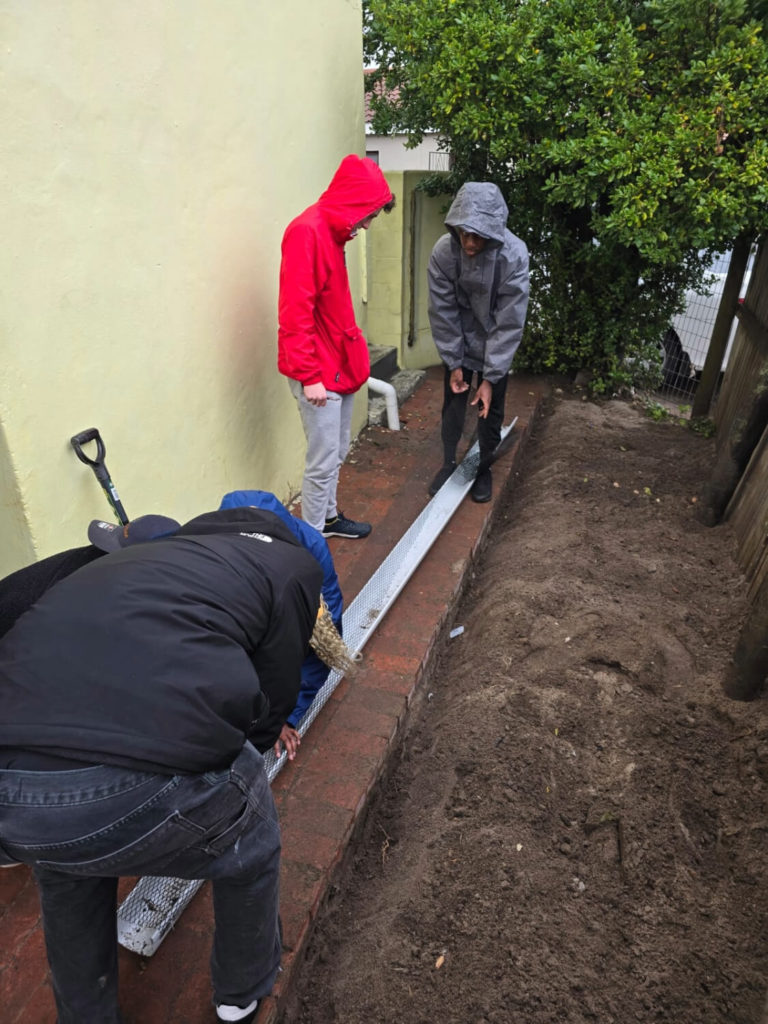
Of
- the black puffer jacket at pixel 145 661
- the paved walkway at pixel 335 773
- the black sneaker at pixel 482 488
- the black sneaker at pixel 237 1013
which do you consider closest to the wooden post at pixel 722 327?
the paved walkway at pixel 335 773

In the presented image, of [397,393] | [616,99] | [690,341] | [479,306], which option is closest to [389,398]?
[397,393]

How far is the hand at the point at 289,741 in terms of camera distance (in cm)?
263

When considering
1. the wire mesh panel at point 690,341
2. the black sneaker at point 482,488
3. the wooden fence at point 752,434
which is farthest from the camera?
the wire mesh panel at point 690,341

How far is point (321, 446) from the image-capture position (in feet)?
12.4

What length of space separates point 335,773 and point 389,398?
3.51 metres

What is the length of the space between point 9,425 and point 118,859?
1.46 meters

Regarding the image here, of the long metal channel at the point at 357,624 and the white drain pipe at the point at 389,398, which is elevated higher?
the white drain pipe at the point at 389,398

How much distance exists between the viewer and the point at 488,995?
1.95m

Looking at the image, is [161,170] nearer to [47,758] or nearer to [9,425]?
[9,425]

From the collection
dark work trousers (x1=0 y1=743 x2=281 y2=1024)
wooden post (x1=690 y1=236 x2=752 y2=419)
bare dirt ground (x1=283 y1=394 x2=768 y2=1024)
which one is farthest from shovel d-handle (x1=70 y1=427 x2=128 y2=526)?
wooden post (x1=690 y1=236 x2=752 y2=419)

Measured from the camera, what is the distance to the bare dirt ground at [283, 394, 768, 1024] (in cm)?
195

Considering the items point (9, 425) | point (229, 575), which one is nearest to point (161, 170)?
point (9, 425)

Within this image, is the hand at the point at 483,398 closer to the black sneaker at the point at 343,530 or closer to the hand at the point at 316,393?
the black sneaker at the point at 343,530

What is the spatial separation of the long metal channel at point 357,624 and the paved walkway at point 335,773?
0.05 m
